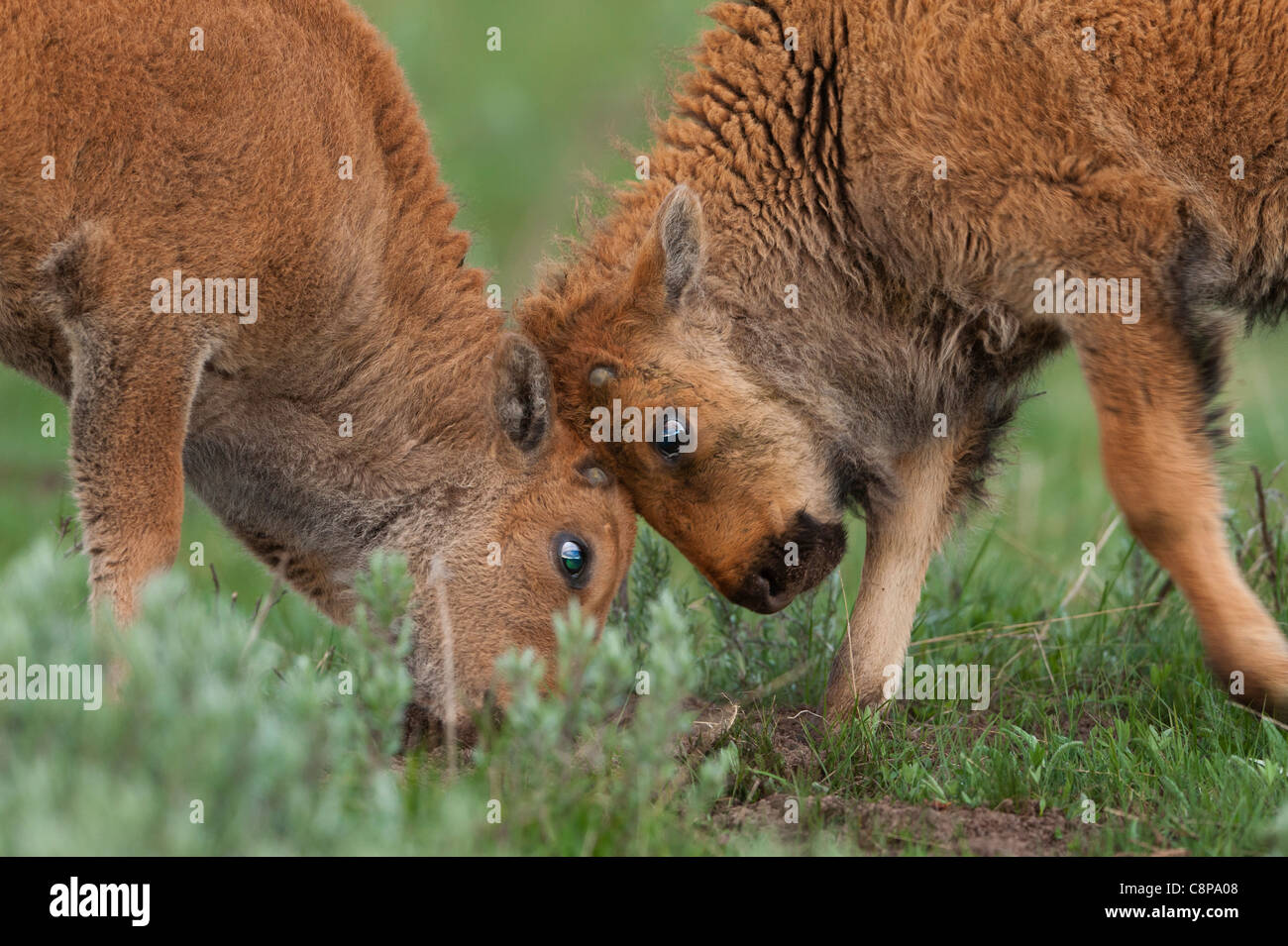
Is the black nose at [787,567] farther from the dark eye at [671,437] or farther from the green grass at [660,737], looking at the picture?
the dark eye at [671,437]

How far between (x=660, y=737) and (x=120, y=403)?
2258 mm

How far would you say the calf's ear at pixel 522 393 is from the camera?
5.44m

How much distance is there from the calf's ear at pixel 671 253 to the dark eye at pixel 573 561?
911 millimetres

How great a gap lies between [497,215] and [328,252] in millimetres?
9159

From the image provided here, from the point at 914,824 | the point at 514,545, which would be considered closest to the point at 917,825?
the point at 914,824

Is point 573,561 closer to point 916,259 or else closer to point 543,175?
point 916,259

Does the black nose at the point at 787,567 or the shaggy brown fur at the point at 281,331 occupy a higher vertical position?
the shaggy brown fur at the point at 281,331

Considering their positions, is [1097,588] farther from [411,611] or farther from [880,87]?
[411,611]

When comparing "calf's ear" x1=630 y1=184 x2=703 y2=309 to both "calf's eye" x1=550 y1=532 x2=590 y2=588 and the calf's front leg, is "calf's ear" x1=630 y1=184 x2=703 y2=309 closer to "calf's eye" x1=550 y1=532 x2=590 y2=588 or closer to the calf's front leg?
"calf's eye" x1=550 y1=532 x2=590 y2=588

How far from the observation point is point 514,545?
220 inches

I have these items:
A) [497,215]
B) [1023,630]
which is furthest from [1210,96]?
[497,215]

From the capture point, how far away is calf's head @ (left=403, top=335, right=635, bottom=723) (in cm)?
550
